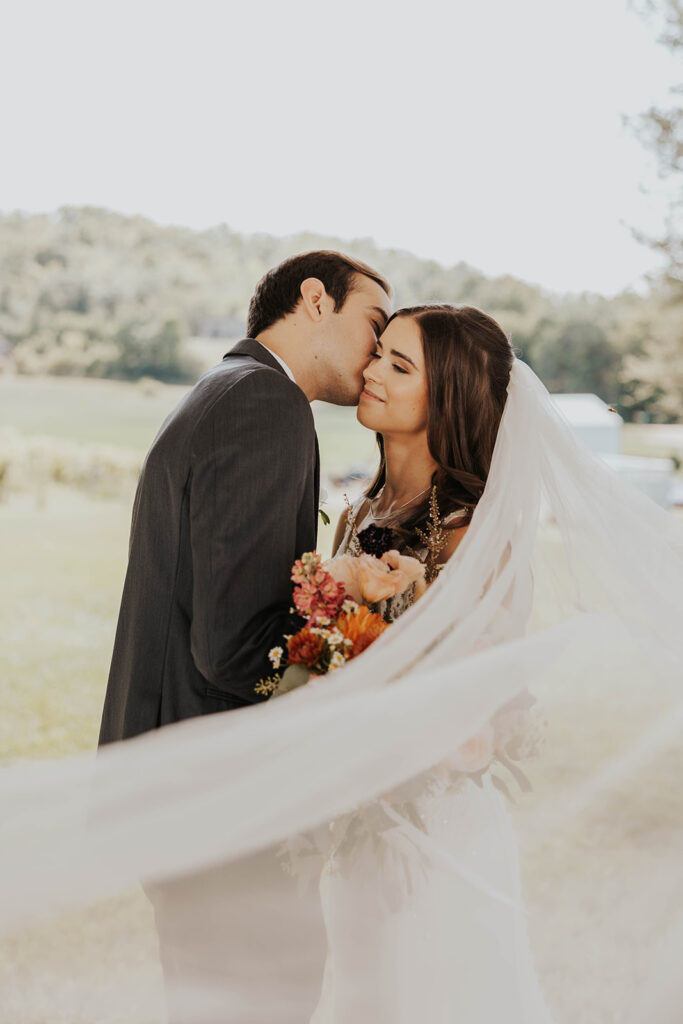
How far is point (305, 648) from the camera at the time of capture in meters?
1.57

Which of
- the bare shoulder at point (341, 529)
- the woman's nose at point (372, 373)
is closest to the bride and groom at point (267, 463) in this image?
the woman's nose at point (372, 373)

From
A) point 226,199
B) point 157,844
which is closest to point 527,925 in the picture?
point 157,844

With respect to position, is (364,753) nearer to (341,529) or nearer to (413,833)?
(413,833)

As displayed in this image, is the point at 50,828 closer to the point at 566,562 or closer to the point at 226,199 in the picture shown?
the point at 566,562

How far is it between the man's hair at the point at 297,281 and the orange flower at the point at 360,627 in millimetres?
739

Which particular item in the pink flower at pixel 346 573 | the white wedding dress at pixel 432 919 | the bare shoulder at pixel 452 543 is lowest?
the white wedding dress at pixel 432 919

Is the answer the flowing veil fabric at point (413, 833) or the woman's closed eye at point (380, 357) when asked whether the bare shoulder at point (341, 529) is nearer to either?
the woman's closed eye at point (380, 357)

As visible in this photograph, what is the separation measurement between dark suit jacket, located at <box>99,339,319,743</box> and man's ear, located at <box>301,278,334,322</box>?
11.0 inches

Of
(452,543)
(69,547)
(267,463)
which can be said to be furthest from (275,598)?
(69,547)

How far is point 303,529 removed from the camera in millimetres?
1771

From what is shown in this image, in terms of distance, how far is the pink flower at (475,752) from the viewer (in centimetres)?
142

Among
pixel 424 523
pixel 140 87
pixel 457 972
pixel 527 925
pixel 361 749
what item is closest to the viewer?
pixel 361 749

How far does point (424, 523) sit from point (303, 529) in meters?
0.44

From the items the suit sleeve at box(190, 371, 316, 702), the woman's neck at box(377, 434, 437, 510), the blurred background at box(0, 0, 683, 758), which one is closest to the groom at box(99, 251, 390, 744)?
the suit sleeve at box(190, 371, 316, 702)
